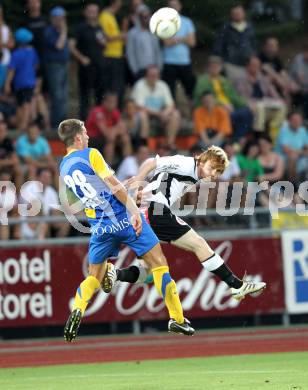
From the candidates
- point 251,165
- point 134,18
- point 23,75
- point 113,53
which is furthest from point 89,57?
point 251,165

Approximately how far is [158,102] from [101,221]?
7.65 metres

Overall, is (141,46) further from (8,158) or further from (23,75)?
(8,158)

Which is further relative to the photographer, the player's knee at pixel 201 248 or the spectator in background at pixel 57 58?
the spectator in background at pixel 57 58

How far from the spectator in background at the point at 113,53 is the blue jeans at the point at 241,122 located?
1.96 meters

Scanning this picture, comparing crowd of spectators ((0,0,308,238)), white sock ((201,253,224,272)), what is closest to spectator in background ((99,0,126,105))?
crowd of spectators ((0,0,308,238))

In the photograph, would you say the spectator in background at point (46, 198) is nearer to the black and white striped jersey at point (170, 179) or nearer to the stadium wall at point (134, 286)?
the stadium wall at point (134, 286)

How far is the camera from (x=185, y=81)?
1916 cm

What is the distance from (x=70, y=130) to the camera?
10.8m

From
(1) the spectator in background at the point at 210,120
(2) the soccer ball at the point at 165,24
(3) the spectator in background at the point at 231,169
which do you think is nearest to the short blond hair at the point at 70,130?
(2) the soccer ball at the point at 165,24

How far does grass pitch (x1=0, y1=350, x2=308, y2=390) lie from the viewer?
10203 mm

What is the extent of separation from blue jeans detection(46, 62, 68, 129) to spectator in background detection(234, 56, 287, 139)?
326cm

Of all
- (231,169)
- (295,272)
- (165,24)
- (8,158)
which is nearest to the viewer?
(165,24)

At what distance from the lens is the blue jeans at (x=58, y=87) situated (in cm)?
1802

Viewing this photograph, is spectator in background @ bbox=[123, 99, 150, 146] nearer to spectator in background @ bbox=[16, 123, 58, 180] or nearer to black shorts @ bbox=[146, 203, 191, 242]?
spectator in background @ bbox=[16, 123, 58, 180]
